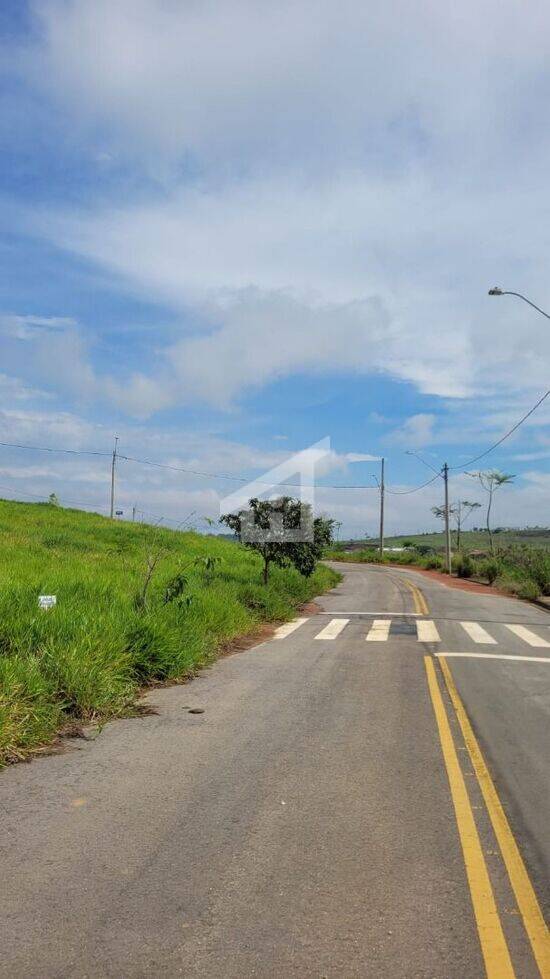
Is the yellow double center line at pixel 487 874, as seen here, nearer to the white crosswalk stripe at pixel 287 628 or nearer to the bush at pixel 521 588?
the white crosswalk stripe at pixel 287 628

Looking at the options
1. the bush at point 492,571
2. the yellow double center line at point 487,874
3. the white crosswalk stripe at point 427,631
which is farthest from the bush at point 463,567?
the yellow double center line at point 487,874

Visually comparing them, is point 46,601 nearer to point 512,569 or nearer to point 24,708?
point 24,708

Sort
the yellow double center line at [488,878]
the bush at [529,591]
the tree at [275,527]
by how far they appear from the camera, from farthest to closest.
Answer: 1. the bush at [529,591]
2. the tree at [275,527]
3. the yellow double center line at [488,878]

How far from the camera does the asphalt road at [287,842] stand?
3.57 m

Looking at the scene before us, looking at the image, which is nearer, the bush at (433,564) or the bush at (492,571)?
the bush at (492,571)

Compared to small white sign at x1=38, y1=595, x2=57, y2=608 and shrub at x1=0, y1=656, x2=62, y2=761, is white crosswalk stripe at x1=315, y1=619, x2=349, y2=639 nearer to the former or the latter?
small white sign at x1=38, y1=595, x2=57, y2=608

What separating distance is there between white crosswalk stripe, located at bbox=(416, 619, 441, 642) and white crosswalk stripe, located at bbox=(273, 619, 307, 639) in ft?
9.39

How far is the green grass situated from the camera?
7.49 meters

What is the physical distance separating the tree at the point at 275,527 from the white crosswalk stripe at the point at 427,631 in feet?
16.8

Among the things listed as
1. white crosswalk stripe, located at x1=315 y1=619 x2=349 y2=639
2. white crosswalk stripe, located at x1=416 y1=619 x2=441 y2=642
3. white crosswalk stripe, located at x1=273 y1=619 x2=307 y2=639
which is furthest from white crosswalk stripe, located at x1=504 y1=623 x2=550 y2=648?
white crosswalk stripe, located at x1=273 y1=619 x2=307 y2=639

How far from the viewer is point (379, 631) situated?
54.9 ft

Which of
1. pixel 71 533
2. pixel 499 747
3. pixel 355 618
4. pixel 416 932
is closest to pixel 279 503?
pixel 355 618

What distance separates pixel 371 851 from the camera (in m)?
4.66

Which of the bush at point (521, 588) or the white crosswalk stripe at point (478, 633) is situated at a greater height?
the bush at point (521, 588)
